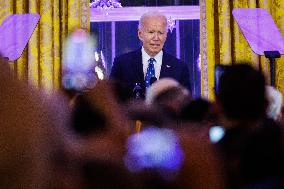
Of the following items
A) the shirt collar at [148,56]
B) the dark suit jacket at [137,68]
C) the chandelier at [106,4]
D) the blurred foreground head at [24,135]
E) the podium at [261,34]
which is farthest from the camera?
the chandelier at [106,4]

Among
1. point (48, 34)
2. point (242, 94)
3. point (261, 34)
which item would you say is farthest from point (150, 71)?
point (242, 94)

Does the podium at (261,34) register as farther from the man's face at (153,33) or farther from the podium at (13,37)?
the podium at (13,37)

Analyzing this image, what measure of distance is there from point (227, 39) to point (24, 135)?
11.2 feet

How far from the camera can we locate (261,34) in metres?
2.48

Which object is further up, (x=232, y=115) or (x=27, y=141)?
(x=27, y=141)

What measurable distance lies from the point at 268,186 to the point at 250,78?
36 cm

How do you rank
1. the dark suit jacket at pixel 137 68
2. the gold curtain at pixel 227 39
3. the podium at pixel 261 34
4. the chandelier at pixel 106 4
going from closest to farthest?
the podium at pixel 261 34
the dark suit jacket at pixel 137 68
the gold curtain at pixel 227 39
the chandelier at pixel 106 4

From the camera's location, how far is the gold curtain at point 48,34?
12.2 ft

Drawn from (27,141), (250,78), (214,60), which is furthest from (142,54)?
(27,141)

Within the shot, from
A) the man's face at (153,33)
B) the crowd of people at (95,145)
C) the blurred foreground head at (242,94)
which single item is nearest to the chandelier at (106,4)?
the man's face at (153,33)

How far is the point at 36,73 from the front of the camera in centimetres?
373

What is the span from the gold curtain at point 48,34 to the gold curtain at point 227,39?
1026 mm

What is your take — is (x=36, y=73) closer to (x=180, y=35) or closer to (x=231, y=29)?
(x=180, y=35)

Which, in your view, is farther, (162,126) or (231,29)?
(231,29)
